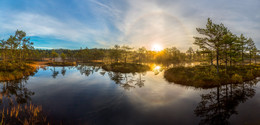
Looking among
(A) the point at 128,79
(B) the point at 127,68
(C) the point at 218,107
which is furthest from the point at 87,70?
(C) the point at 218,107

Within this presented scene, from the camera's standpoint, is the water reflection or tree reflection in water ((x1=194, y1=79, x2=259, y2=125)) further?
the water reflection

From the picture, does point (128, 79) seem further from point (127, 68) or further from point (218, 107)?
point (218, 107)

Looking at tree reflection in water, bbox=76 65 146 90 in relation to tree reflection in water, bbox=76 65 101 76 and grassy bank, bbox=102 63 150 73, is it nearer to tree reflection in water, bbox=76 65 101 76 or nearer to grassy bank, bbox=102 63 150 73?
grassy bank, bbox=102 63 150 73

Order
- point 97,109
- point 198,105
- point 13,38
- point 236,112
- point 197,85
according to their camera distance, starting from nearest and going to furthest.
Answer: point 236,112 → point 97,109 → point 198,105 → point 197,85 → point 13,38

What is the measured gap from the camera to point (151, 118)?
37.6ft

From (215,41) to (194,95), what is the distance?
17.3m

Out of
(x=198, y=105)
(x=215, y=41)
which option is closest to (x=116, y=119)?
(x=198, y=105)

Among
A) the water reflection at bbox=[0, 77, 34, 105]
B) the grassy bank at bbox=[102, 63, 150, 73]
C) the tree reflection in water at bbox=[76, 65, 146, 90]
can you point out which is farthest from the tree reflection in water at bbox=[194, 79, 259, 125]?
the grassy bank at bbox=[102, 63, 150, 73]

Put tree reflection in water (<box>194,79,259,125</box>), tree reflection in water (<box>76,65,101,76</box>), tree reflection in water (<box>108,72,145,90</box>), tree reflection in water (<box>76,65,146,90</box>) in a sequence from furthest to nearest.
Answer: tree reflection in water (<box>76,65,101,76</box>) < tree reflection in water (<box>76,65,146,90</box>) < tree reflection in water (<box>108,72,145,90</box>) < tree reflection in water (<box>194,79,259,125</box>)

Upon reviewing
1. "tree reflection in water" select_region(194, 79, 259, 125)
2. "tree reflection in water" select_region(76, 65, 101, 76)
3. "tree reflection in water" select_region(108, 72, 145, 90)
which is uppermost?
"tree reflection in water" select_region(76, 65, 101, 76)

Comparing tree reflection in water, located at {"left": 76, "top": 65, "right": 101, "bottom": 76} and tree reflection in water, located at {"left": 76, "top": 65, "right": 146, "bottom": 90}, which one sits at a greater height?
tree reflection in water, located at {"left": 76, "top": 65, "right": 101, "bottom": 76}

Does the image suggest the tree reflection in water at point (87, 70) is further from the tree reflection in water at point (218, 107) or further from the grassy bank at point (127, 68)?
the tree reflection in water at point (218, 107)

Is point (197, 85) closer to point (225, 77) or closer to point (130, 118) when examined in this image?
point (225, 77)

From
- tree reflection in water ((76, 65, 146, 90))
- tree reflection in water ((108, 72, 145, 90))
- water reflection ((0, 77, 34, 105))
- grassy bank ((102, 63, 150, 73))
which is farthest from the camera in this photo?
grassy bank ((102, 63, 150, 73))
